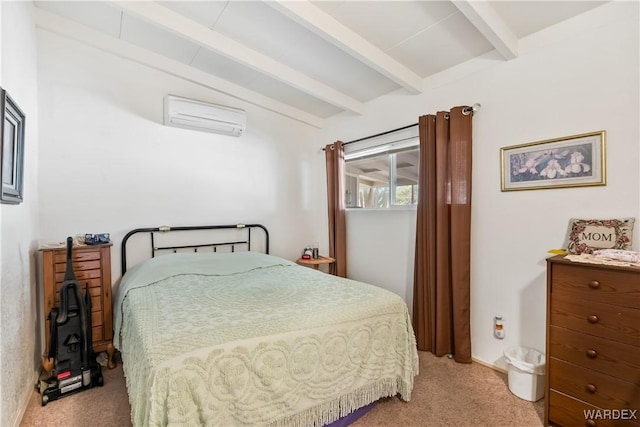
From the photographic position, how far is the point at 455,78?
8.57ft

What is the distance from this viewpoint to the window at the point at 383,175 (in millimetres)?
3135

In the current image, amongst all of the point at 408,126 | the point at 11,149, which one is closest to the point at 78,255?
the point at 11,149

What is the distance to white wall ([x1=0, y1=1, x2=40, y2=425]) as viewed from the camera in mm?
1533

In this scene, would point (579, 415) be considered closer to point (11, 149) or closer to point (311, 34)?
point (311, 34)

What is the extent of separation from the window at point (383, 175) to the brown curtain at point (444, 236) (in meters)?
0.40

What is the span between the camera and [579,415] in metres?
1.59

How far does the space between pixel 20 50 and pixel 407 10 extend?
2.53 m

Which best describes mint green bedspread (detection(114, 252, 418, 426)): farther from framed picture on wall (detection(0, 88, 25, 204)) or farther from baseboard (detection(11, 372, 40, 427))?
framed picture on wall (detection(0, 88, 25, 204))

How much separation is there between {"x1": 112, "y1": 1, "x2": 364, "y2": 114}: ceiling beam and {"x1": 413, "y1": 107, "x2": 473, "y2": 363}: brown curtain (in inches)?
43.8

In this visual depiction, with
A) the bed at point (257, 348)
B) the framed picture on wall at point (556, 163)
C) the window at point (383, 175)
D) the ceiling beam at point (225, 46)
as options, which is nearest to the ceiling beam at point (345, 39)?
the window at point (383, 175)

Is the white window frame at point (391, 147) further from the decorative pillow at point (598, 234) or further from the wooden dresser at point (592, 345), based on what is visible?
the wooden dresser at point (592, 345)

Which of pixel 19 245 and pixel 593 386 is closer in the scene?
pixel 593 386

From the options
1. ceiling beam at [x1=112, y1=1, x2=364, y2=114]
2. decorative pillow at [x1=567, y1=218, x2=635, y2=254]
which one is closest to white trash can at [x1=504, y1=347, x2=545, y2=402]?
decorative pillow at [x1=567, y1=218, x2=635, y2=254]

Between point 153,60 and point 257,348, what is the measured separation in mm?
2894
